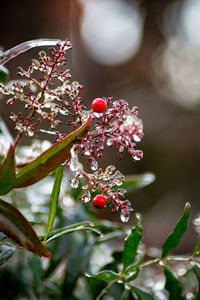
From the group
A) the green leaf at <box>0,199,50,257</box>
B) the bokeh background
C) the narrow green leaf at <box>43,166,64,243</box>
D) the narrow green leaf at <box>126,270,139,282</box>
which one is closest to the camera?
the green leaf at <box>0,199,50,257</box>

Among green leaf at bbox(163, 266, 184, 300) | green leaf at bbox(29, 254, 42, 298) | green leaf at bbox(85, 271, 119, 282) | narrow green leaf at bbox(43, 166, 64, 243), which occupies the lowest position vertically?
green leaf at bbox(163, 266, 184, 300)

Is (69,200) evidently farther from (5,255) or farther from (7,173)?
(7,173)

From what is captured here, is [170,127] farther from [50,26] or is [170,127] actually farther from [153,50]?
[50,26]

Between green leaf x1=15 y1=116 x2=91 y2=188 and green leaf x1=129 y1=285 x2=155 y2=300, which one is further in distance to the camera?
green leaf x1=129 y1=285 x2=155 y2=300

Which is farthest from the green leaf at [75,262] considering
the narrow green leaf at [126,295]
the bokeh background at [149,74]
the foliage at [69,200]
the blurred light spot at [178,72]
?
the blurred light spot at [178,72]

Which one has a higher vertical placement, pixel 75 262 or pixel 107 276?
pixel 107 276

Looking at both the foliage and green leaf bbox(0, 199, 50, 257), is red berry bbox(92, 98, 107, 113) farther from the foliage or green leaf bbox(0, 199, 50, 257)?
green leaf bbox(0, 199, 50, 257)

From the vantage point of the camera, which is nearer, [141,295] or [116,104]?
[116,104]

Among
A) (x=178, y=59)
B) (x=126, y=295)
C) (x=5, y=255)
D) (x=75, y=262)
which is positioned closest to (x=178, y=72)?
(x=178, y=59)

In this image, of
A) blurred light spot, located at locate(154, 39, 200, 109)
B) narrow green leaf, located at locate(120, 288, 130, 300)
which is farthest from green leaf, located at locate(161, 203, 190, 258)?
blurred light spot, located at locate(154, 39, 200, 109)
